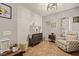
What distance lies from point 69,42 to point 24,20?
990 mm

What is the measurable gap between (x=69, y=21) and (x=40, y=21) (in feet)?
1.85

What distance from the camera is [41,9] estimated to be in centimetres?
189

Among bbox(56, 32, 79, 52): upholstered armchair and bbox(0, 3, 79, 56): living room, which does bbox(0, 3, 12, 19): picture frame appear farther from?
bbox(56, 32, 79, 52): upholstered armchair

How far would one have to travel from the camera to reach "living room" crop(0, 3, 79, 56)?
1745 mm

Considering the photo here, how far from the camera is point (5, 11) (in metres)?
1.71

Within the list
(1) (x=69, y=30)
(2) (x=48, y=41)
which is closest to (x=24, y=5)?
(2) (x=48, y=41)

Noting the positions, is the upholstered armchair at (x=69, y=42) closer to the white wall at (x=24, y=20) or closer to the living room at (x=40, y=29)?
the living room at (x=40, y=29)

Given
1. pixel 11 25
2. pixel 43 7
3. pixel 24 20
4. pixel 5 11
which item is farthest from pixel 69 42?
pixel 5 11

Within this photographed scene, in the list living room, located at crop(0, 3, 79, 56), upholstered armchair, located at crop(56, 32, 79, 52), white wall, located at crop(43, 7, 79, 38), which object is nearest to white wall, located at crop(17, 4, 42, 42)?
living room, located at crop(0, 3, 79, 56)

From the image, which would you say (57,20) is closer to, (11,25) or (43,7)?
(43,7)

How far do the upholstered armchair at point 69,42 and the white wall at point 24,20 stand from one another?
58 centimetres

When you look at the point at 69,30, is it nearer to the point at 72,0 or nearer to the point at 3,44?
the point at 72,0

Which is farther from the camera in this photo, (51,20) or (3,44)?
(51,20)

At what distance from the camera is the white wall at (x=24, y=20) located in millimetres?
1793
